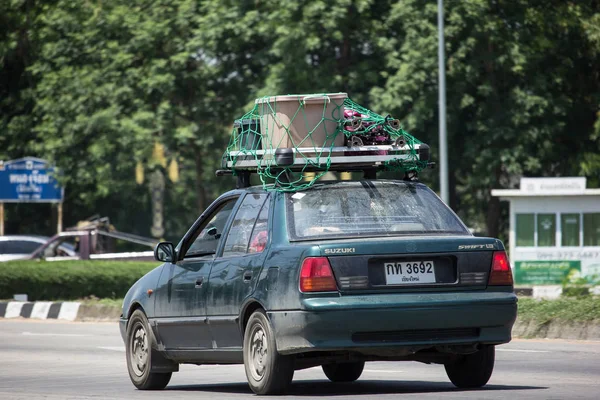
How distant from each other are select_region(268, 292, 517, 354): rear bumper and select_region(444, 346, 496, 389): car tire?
566 mm

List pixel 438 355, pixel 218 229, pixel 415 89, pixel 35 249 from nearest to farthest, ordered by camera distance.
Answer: pixel 438 355, pixel 218 229, pixel 415 89, pixel 35 249

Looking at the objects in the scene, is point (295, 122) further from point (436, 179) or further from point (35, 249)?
point (35, 249)

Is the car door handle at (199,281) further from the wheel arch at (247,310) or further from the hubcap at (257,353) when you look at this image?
the hubcap at (257,353)

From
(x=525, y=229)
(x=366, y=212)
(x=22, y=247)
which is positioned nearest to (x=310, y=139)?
(x=366, y=212)

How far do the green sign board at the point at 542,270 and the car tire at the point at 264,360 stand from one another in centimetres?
2049

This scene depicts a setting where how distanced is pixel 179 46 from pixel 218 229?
27.5m

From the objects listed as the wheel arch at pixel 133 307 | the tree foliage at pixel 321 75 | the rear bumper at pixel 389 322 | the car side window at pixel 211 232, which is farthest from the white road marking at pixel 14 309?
the rear bumper at pixel 389 322

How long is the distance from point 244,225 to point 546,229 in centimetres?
2070

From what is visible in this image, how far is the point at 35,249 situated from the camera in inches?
1587

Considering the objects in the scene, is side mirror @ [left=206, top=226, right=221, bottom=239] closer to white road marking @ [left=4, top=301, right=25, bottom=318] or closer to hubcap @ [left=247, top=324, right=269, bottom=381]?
hubcap @ [left=247, top=324, right=269, bottom=381]

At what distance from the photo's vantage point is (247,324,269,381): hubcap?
8781mm

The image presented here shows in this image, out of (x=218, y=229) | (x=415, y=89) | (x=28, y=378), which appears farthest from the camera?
(x=415, y=89)

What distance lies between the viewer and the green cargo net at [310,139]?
30.1 ft

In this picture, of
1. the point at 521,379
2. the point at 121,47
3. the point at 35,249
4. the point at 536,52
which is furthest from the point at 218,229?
the point at 35,249
